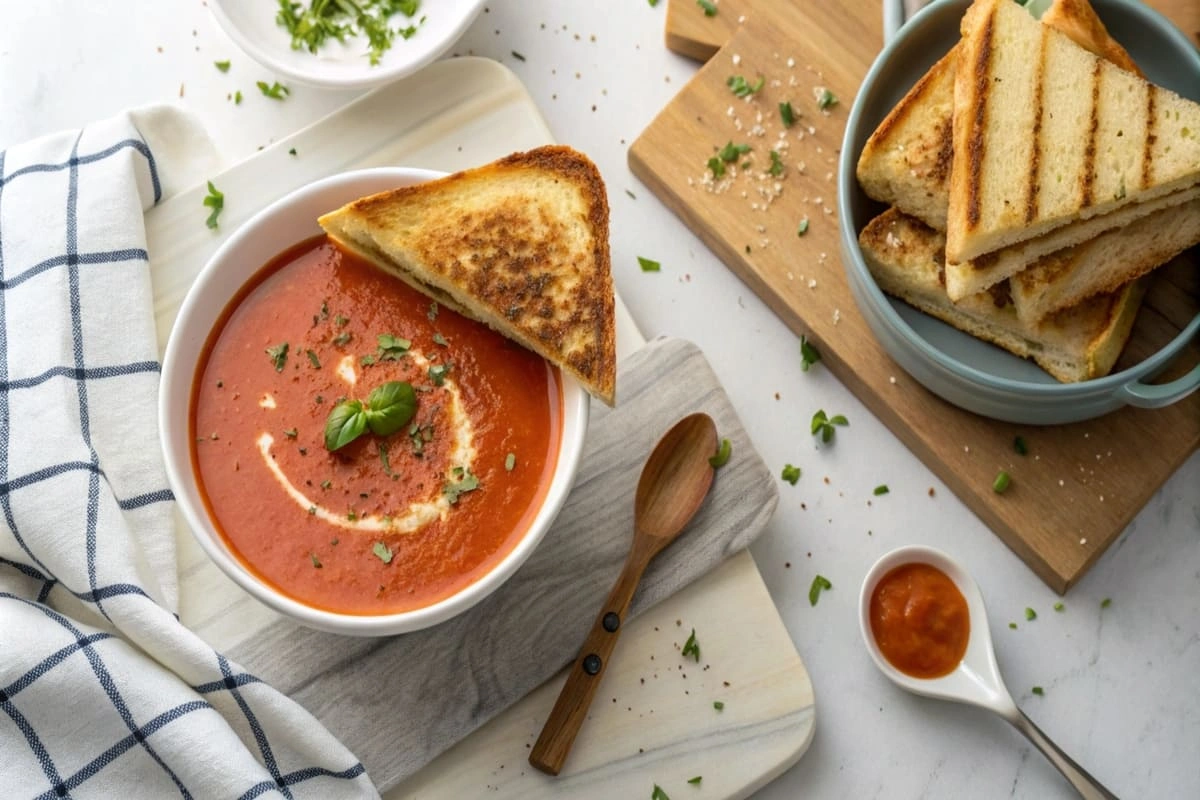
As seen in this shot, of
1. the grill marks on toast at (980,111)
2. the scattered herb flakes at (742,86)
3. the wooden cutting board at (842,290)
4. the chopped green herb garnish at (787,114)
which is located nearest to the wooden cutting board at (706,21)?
the wooden cutting board at (842,290)

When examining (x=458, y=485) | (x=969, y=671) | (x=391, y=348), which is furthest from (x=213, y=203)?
(x=969, y=671)

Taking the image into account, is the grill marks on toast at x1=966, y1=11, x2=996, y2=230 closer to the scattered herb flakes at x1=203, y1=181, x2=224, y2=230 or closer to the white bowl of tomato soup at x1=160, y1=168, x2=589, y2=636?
the white bowl of tomato soup at x1=160, y1=168, x2=589, y2=636

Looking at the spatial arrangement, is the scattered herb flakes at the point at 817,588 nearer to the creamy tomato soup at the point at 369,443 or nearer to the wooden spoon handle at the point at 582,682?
the wooden spoon handle at the point at 582,682

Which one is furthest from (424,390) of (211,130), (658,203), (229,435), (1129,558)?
(1129,558)

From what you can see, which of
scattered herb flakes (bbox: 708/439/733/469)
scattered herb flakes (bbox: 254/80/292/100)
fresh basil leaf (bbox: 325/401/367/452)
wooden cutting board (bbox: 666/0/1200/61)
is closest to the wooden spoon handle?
scattered herb flakes (bbox: 708/439/733/469)

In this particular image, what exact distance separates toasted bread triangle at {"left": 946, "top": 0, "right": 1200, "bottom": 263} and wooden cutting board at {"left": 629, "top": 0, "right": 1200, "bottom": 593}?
433 millimetres

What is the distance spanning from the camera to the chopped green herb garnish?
3.16 metres

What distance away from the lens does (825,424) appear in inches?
123

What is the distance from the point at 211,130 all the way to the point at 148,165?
1.23 ft

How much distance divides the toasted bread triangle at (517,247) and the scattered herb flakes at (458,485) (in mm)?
327

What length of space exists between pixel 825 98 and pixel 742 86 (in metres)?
0.24

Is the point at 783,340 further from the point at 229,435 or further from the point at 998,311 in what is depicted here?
the point at 229,435

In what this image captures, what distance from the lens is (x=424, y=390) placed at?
2549 millimetres

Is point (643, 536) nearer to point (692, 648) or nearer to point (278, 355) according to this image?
point (692, 648)
